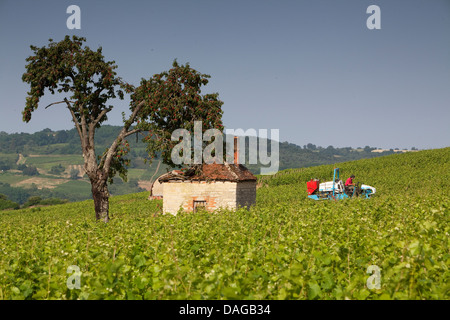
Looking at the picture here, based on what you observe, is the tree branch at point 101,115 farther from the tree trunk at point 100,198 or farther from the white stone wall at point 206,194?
the white stone wall at point 206,194

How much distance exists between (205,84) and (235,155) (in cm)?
418

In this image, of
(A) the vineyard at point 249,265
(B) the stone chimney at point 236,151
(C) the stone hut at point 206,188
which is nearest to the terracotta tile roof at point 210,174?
(C) the stone hut at point 206,188

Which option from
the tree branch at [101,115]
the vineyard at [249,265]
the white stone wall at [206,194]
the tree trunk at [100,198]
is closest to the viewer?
the vineyard at [249,265]

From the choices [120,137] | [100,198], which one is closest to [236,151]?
[120,137]

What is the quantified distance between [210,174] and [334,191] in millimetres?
10596

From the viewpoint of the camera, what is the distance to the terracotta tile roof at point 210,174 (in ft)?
64.7

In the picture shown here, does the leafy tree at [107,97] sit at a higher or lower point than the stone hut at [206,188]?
higher

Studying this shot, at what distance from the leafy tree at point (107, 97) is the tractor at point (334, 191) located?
11060 mm

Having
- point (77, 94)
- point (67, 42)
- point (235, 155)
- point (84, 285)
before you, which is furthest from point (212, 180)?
point (84, 285)

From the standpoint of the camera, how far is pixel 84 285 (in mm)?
5918

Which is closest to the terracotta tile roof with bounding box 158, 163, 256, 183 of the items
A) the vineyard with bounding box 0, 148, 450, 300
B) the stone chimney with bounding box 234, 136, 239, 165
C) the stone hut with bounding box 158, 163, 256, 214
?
the stone hut with bounding box 158, 163, 256, 214

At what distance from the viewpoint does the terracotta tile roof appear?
1972 centimetres

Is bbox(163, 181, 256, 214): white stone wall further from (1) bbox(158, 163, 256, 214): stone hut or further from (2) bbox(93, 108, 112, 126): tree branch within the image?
(2) bbox(93, 108, 112, 126): tree branch

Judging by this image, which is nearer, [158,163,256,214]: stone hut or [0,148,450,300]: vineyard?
[0,148,450,300]: vineyard
